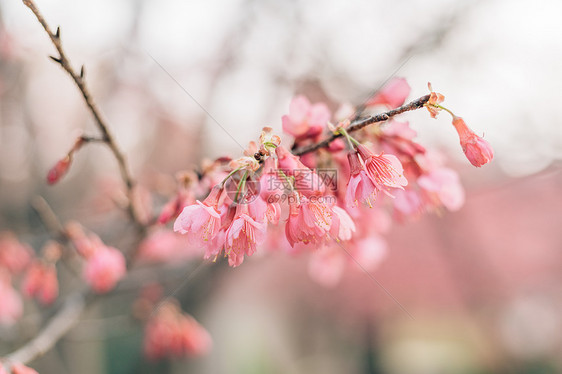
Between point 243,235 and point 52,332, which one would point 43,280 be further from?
point 243,235

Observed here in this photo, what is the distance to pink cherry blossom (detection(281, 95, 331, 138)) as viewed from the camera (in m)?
1.08

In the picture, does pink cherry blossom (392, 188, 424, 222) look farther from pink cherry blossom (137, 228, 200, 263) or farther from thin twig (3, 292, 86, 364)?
pink cherry blossom (137, 228, 200, 263)

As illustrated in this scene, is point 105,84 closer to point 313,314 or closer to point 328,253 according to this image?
point 328,253

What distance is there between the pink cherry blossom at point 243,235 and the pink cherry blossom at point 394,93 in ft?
2.01

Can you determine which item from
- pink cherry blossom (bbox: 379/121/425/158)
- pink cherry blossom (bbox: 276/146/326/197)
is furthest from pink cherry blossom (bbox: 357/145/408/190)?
pink cherry blossom (bbox: 379/121/425/158)

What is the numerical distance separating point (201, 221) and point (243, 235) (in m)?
0.11

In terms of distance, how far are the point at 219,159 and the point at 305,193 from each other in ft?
1.08

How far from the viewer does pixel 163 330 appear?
253 cm

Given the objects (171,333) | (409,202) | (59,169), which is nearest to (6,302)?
(171,333)

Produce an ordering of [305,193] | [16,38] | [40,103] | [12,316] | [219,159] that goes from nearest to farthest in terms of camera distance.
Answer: [305,193] → [219,159] → [12,316] → [16,38] → [40,103]

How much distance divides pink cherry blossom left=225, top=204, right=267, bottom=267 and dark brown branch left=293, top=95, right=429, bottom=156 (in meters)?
0.30

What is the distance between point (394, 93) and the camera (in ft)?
3.80

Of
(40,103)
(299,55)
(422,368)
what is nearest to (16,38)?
(40,103)

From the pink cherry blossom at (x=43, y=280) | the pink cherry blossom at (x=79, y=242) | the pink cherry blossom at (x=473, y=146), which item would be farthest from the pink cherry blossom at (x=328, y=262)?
the pink cherry blossom at (x=43, y=280)
